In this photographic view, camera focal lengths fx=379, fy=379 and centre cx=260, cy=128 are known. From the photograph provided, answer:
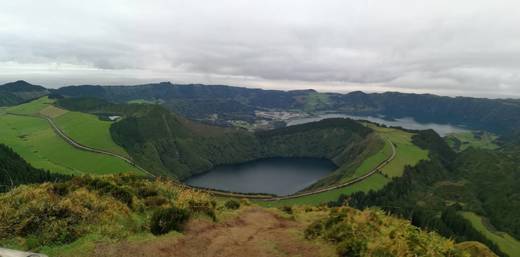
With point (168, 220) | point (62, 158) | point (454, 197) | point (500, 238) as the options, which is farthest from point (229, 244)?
point (62, 158)

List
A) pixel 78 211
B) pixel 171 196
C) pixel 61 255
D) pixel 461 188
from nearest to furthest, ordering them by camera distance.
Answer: pixel 61 255
pixel 78 211
pixel 171 196
pixel 461 188

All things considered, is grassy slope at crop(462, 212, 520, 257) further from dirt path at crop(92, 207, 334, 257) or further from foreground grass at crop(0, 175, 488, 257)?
dirt path at crop(92, 207, 334, 257)

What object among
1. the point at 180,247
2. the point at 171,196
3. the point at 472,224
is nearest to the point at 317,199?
the point at 472,224

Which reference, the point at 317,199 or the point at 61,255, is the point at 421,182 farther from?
the point at 61,255

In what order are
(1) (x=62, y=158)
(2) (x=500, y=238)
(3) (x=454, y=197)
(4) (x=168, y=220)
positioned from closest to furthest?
(4) (x=168, y=220)
(2) (x=500, y=238)
(3) (x=454, y=197)
(1) (x=62, y=158)

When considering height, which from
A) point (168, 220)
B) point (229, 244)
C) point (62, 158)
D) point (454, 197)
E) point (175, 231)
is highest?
point (168, 220)

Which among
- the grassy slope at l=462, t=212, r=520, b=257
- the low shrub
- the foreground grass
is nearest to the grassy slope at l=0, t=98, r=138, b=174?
the grassy slope at l=462, t=212, r=520, b=257

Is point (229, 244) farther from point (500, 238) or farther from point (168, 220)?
point (500, 238)
